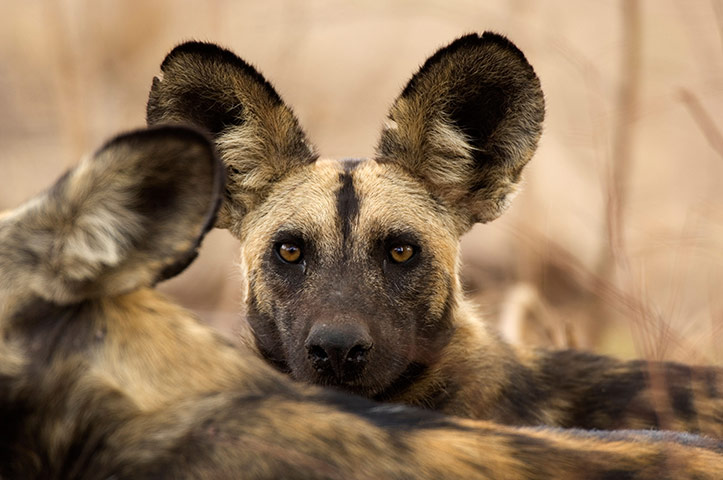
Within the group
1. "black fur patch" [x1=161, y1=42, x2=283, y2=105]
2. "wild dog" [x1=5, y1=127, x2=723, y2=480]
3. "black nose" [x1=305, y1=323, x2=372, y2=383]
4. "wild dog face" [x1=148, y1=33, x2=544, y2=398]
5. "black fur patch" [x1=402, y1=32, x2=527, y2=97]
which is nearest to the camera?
"wild dog" [x1=5, y1=127, x2=723, y2=480]

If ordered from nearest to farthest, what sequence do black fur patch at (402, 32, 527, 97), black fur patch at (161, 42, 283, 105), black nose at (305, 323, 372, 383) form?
black nose at (305, 323, 372, 383) → black fur patch at (402, 32, 527, 97) → black fur patch at (161, 42, 283, 105)

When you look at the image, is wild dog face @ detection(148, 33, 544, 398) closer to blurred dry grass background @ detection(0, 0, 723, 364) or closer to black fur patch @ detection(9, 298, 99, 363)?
black fur patch @ detection(9, 298, 99, 363)

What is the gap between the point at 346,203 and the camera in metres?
4.09

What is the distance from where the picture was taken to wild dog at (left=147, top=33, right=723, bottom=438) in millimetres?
3922

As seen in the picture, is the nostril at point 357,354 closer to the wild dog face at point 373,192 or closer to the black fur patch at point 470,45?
the wild dog face at point 373,192

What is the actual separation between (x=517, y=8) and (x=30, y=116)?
5128 millimetres

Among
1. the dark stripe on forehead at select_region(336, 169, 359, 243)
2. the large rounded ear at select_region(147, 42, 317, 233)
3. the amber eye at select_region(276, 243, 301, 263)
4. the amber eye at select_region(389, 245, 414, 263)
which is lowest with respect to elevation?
the amber eye at select_region(276, 243, 301, 263)

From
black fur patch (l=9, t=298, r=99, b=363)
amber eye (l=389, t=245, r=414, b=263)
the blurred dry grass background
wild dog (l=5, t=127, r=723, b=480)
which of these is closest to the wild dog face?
amber eye (l=389, t=245, r=414, b=263)

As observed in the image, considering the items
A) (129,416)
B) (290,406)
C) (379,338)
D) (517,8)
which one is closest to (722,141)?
(379,338)

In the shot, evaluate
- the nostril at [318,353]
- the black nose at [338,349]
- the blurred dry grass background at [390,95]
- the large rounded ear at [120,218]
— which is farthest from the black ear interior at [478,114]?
the blurred dry grass background at [390,95]

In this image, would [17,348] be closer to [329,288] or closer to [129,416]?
[129,416]

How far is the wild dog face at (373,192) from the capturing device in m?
3.88

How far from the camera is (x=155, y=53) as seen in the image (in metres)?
10.2

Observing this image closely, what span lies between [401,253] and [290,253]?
1.37 ft
